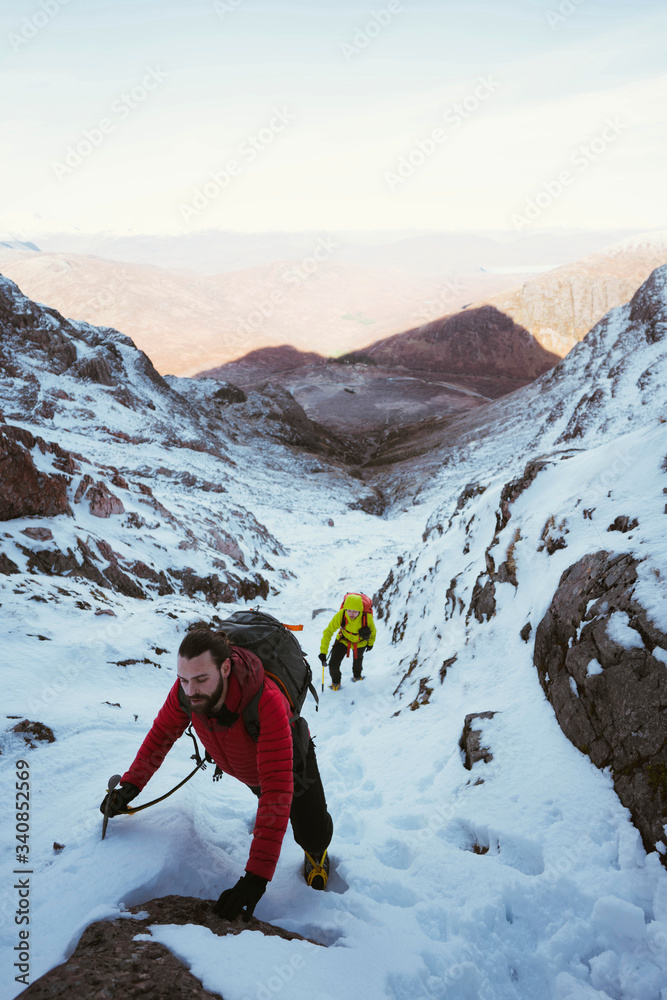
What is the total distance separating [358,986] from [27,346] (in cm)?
3450

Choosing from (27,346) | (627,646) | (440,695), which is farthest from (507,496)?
(27,346)

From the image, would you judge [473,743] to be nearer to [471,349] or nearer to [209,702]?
[209,702]

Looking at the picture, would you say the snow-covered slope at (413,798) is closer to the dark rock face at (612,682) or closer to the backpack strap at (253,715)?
the dark rock face at (612,682)

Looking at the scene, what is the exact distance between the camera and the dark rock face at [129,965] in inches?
76.2

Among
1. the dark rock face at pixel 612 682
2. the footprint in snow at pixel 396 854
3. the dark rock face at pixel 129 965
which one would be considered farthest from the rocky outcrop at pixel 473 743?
the dark rock face at pixel 129 965

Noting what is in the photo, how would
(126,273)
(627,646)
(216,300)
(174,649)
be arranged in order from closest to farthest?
(627,646)
(174,649)
(126,273)
(216,300)

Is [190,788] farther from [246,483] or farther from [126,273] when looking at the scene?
[126,273]

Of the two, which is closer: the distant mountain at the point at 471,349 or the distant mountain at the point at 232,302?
the distant mountain at the point at 471,349

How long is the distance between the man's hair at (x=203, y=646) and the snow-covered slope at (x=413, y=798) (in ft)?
4.16

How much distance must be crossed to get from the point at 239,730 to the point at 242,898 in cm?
78

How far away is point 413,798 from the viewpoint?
14.3 ft

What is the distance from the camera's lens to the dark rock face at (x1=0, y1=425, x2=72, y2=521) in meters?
8.00

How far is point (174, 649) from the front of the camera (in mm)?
7141

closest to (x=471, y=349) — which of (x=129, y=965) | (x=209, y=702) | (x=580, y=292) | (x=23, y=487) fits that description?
(x=580, y=292)
